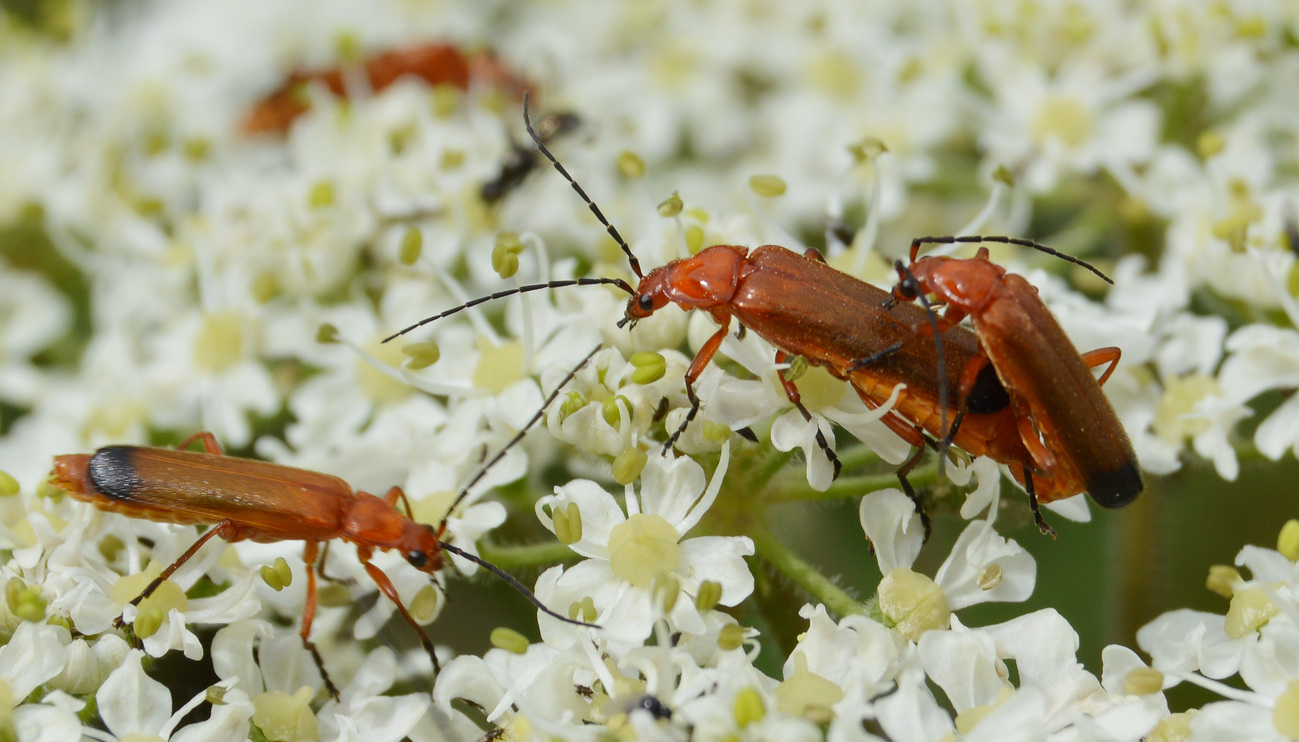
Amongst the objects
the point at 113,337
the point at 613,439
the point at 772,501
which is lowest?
the point at 113,337

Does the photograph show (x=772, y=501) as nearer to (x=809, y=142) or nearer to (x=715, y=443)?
(x=715, y=443)

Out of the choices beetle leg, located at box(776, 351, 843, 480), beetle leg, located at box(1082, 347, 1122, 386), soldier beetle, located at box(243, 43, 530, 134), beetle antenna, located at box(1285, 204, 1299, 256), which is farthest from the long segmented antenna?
soldier beetle, located at box(243, 43, 530, 134)

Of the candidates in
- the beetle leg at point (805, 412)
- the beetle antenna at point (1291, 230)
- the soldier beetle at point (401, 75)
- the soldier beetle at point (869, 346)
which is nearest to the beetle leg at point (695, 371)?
the soldier beetle at point (869, 346)

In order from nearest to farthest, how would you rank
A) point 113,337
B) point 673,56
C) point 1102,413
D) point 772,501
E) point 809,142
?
point 1102,413 < point 772,501 < point 113,337 < point 809,142 < point 673,56

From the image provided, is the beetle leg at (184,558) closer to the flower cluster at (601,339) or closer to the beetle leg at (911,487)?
the flower cluster at (601,339)

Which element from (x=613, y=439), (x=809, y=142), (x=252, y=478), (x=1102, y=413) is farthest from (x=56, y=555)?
(x=809, y=142)

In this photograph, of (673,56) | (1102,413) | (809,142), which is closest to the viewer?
(1102,413)
